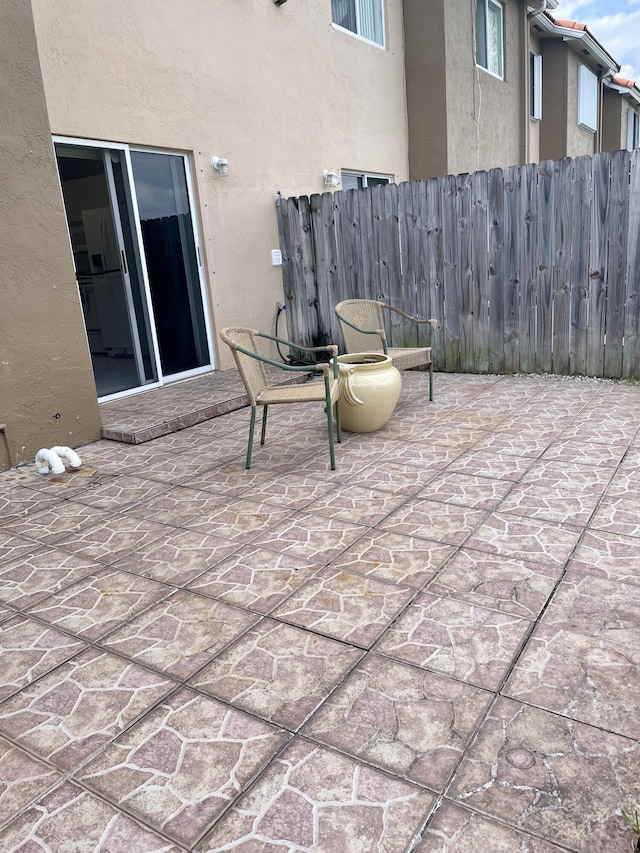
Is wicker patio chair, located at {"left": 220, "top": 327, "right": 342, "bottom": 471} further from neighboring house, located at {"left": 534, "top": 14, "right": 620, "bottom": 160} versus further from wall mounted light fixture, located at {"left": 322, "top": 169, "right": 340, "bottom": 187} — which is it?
neighboring house, located at {"left": 534, "top": 14, "right": 620, "bottom": 160}

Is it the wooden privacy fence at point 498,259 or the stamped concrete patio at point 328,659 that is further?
the wooden privacy fence at point 498,259

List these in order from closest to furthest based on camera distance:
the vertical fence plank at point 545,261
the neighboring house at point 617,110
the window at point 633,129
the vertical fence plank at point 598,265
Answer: the vertical fence plank at point 598,265
the vertical fence plank at point 545,261
the neighboring house at point 617,110
the window at point 633,129

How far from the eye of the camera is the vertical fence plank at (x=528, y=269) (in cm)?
561

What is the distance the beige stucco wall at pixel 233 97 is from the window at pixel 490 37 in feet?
6.42

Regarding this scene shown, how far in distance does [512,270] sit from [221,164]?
9.95ft

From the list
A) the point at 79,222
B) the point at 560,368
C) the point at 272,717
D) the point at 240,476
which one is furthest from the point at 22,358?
the point at 560,368

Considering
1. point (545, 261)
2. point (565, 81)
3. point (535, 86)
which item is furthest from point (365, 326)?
point (565, 81)

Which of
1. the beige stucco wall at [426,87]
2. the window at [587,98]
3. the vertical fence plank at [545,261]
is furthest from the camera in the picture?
the window at [587,98]

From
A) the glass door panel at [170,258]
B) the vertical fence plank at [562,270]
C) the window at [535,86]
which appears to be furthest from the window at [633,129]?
the glass door panel at [170,258]

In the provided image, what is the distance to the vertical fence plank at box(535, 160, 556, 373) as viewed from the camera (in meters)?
5.52

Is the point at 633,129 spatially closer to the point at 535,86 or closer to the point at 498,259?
the point at 535,86

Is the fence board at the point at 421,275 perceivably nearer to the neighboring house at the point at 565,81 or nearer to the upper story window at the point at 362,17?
the upper story window at the point at 362,17

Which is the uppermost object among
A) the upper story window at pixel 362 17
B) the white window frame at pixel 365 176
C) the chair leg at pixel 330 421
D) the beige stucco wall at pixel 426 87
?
the upper story window at pixel 362 17

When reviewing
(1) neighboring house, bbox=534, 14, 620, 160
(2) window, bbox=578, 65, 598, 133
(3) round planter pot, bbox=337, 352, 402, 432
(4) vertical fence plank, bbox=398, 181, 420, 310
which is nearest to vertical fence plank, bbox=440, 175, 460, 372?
(4) vertical fence plank, bbox=398, 181, 420, 310
